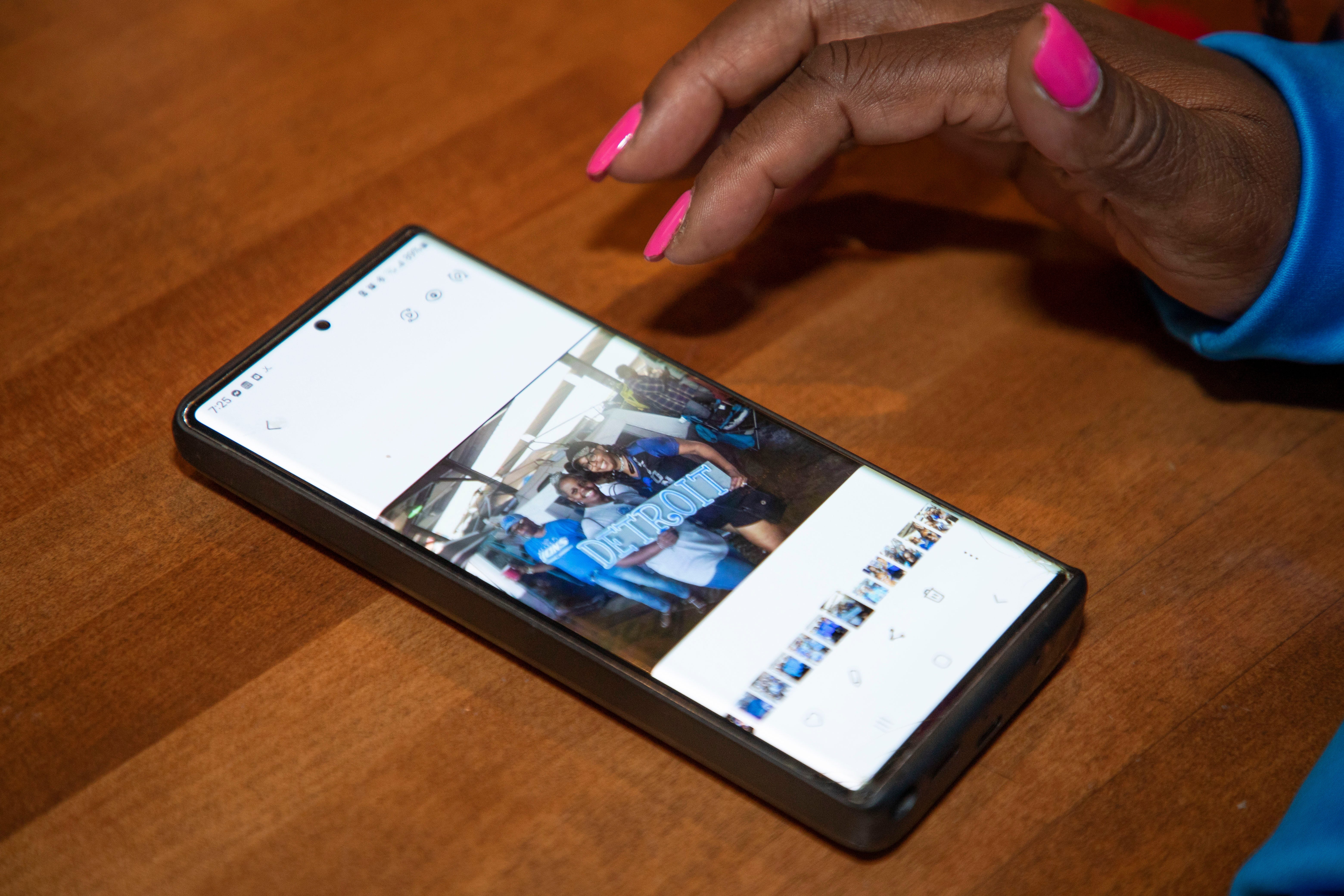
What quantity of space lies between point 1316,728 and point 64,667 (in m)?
0.40

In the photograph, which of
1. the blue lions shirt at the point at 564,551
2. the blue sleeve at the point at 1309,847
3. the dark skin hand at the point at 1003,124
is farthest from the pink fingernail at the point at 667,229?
the blue sleeve at the point at 1309,847

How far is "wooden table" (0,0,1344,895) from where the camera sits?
1.04 ft

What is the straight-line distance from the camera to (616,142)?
459 mm

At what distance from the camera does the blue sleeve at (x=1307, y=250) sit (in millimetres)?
382

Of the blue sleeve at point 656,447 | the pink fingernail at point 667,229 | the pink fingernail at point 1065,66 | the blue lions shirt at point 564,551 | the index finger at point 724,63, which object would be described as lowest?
the blue lions shirt at point 564,551

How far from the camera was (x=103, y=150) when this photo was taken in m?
0.50

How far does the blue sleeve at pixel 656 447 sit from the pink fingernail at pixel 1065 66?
17 centimetres

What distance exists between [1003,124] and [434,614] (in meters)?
0.28

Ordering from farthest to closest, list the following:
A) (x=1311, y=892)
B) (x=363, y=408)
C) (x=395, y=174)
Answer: (x=395, y=174) < (x=363, y=408) < (x=1311, y=892)

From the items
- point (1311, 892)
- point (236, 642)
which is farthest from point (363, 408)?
point (1311, 892)

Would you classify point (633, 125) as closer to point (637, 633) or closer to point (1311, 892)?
point (637, 633)

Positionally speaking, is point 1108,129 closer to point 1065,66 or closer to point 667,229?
point 1065,66

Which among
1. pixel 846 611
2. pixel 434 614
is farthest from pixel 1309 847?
pixel 434 614

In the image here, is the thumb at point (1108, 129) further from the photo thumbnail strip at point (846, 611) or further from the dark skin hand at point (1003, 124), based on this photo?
the photo thumbnail strip at point (846, 611)
